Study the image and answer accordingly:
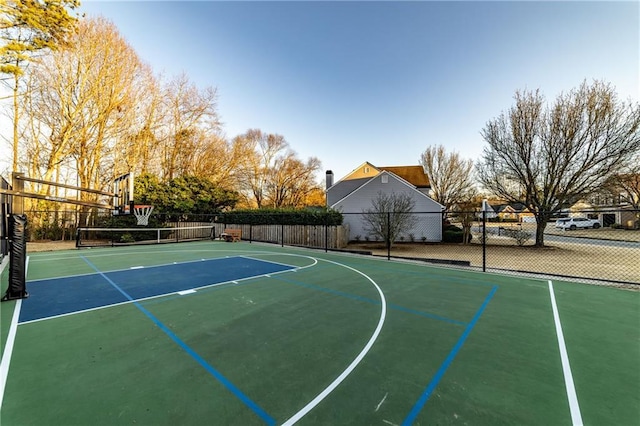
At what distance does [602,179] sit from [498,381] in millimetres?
21053

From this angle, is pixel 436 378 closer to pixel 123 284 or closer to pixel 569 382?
pixel 569 382

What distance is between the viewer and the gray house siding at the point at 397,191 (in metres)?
20.3

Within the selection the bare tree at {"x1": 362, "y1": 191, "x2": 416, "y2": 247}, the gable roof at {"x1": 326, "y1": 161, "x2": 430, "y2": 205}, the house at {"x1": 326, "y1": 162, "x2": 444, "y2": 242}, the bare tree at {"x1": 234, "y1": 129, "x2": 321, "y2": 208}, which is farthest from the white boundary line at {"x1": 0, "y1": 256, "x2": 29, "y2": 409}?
the bare tree at {"x1": 234, "y1": 129, "x2": 321, "y2": 208}

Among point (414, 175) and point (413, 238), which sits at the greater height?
point (414, 175)

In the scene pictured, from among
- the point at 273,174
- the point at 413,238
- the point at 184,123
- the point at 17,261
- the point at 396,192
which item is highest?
the point at 184,123

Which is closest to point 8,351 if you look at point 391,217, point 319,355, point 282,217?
point 319,355

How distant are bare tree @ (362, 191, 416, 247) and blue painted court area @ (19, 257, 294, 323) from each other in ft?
31.2

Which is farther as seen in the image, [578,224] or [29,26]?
[578,224]

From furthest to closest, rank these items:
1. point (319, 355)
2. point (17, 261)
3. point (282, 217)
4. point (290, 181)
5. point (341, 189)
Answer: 1. point (290, 181)
2. point (341, 189)
3. point (282, 217)
4. point (17, 261)
5. point (319, 355)

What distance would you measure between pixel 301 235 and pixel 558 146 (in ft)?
59.7

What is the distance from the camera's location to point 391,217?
16.7 m

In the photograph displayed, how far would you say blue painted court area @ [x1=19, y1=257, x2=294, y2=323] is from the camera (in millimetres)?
4910

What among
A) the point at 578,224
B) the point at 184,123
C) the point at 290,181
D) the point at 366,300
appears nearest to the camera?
the point at 366,300

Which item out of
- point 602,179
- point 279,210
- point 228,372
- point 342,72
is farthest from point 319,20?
point 602,179
